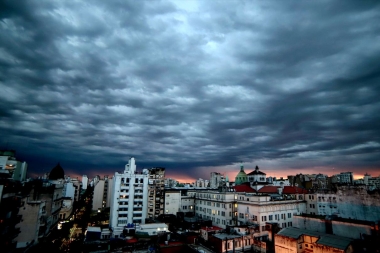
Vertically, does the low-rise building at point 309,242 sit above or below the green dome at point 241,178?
below

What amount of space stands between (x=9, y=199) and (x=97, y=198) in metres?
104

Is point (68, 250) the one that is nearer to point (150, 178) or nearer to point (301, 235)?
point (150, 178)

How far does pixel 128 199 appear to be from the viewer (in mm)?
83500

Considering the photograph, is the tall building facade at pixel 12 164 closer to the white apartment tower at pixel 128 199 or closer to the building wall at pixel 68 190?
the white apartment tower at pixel 128 199

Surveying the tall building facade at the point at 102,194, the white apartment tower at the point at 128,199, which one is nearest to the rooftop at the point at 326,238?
the white apartment tower at the point at 128,199

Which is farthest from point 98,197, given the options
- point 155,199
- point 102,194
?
point 155,199

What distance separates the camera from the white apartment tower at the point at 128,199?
81.1 metres

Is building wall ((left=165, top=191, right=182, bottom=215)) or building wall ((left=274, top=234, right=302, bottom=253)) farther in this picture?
building wall ((left=165, top=191, right=182, bottom=215))

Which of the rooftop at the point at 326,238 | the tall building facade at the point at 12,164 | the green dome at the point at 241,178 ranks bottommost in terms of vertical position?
the rooftop at the point at 326,238

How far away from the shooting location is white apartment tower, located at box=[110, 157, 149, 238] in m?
81.1

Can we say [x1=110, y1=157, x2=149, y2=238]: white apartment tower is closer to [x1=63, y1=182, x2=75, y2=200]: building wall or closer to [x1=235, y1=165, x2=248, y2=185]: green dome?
[x1=235, y1=165, x2=248, y2=185]: green dome

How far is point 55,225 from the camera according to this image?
285ft

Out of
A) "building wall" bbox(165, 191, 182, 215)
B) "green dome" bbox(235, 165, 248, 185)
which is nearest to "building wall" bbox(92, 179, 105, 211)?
"building wall" bbox(165, 191, 182, 215)

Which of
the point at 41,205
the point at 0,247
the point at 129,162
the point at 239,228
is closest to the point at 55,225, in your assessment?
the point at 41,205
